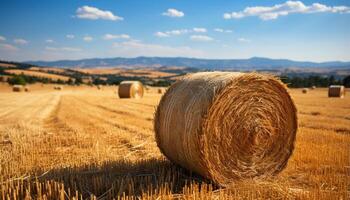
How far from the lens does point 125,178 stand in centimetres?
630

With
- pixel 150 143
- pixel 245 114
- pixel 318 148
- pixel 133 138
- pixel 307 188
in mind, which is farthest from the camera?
pixel 133 138

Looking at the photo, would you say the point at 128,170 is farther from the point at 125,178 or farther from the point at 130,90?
the point at 130,90

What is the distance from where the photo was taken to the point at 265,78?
21.9 ft

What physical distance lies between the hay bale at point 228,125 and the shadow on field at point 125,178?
26 cm

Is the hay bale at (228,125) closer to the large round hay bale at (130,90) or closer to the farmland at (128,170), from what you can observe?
the farmland at (128,170)

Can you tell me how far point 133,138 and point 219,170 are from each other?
4402 millimetres

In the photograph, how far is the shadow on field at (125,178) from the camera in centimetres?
566

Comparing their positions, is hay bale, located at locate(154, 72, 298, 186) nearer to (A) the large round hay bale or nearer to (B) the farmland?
Answer: (B) the farmland

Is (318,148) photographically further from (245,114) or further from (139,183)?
(139,183)

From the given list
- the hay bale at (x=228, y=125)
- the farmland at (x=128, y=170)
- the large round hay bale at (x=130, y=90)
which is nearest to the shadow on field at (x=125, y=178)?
the farmland at (x=128, y=170)

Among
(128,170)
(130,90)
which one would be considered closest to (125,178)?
(128,170)

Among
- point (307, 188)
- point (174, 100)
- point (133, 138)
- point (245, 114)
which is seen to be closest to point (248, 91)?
point (245, 114)

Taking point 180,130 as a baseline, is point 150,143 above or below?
below

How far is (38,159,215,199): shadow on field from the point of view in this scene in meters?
5.66
